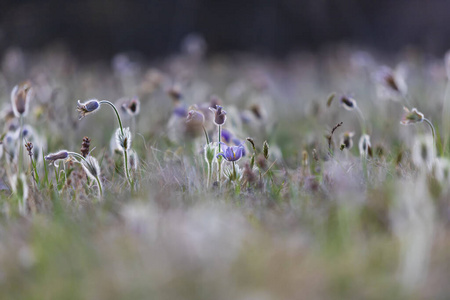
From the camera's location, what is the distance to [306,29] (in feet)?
33.2

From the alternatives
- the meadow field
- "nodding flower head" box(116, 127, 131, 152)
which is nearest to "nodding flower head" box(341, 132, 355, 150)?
the meadow field

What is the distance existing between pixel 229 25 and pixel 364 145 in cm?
849

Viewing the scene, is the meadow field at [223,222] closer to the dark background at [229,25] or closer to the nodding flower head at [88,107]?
the nodding flower head at [88,107]

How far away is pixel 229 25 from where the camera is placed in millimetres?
10562

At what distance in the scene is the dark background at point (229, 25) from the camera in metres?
9.41

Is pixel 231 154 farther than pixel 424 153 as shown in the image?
Yes

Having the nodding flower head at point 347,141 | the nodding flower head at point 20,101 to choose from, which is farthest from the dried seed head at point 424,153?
the nodding flower head at point 20,101

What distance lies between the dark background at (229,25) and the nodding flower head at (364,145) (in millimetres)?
7009

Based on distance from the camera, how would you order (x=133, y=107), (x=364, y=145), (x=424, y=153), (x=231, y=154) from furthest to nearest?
1. (x=133, y=107)
2. (x=364, y=145)
3. (x=231, y=154)
4. (x=424, y=153)

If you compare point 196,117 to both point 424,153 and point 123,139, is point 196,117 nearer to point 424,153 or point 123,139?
point 123,139

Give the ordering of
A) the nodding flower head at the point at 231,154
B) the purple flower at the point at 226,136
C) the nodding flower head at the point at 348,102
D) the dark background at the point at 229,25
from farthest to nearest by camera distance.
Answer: the dark background at the point at 229,25, the purple flower at the point at 226,136, the nodding flower head at the point at 348,102, the nodding flower head at the point at 231,154

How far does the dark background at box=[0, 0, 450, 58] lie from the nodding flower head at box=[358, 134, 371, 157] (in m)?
7.01

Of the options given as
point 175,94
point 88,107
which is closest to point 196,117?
point 88,107

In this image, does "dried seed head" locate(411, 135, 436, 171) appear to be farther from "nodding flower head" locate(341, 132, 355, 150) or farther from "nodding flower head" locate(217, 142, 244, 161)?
"nodding flower head" locate(217, 142, 244, 161)
